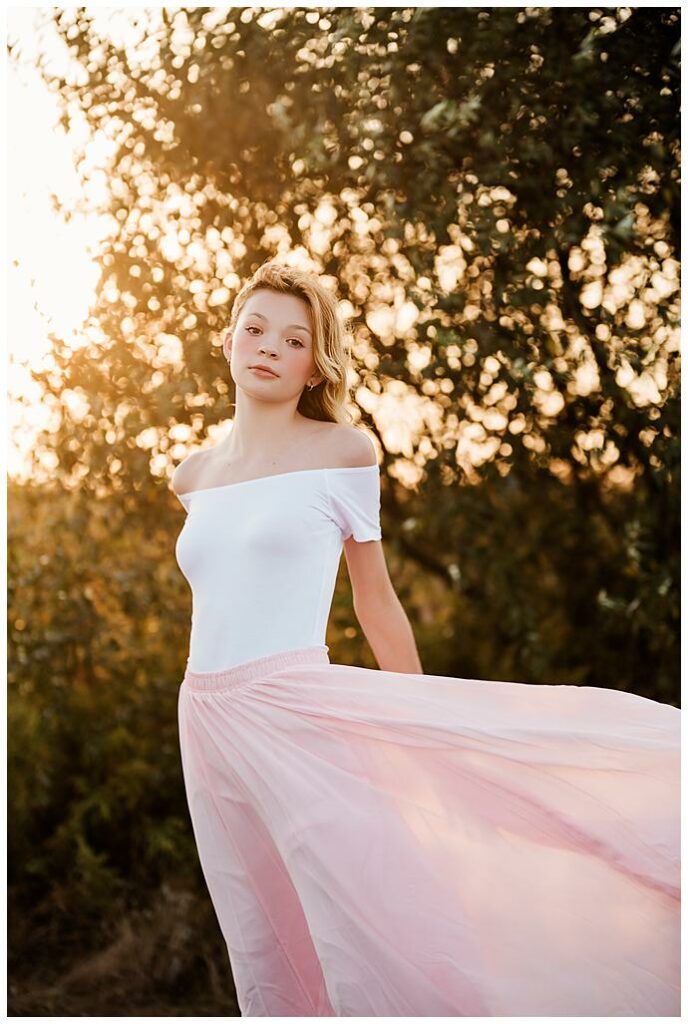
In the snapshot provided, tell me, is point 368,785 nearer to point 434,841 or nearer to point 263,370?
point 434,841

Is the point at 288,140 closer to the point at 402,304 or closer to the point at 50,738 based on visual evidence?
the point at 402,304

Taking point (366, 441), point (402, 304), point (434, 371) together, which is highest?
point (402, 304)

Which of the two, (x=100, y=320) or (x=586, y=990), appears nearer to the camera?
(x=586, y=990)

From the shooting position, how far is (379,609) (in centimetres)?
254

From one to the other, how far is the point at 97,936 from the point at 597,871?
8.57 feet

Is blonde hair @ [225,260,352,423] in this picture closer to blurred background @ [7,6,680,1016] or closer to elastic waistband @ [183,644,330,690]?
elastic waistband @ [183,644,330,690]

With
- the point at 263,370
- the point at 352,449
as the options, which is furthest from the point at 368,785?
the point at 263,370

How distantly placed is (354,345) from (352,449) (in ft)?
4.32

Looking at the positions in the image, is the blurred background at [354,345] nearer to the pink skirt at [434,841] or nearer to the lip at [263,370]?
the lip at [263,370]

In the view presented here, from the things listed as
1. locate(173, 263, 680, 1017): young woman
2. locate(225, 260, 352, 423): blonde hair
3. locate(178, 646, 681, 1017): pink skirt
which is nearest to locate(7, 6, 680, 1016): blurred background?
locate(225, 260, 352, 423): blonde hair

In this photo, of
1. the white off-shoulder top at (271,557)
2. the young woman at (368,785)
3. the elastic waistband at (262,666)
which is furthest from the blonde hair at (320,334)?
the elastic waistband at (262,666)

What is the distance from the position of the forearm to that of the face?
59cm

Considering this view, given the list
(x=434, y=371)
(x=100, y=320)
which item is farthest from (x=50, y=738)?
(x=434, y=371)

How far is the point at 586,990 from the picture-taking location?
6.83 feet
